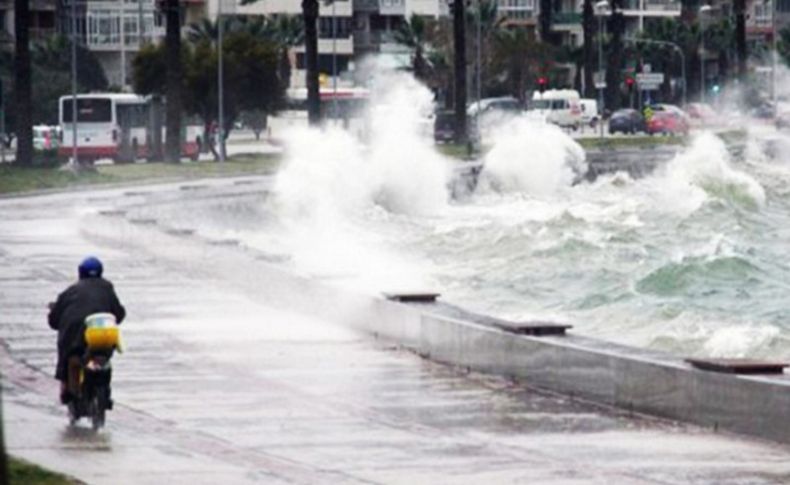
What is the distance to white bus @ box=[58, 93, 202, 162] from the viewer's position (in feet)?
270

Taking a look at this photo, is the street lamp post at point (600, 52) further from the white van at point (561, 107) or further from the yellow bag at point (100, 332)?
the yellow bag at point (100, 332)

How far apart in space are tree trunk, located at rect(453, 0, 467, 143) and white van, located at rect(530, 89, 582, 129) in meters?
17.0

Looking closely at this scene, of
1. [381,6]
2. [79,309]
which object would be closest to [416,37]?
Result: [381,6]

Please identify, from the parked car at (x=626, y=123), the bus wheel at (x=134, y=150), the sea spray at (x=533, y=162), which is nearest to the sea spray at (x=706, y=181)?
the sea spray at (x=533, y=162)

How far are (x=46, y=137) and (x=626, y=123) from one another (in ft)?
79.0

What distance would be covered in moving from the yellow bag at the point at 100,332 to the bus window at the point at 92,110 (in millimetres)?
64032

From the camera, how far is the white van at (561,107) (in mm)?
106794

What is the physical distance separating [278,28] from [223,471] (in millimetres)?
109300

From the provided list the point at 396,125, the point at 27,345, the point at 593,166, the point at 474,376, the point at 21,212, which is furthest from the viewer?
the point at 593,166

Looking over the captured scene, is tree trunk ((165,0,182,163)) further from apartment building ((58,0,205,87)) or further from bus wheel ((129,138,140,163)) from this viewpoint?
apartment building ((58,0,205,87))

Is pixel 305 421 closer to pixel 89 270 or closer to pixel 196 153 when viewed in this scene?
pixel 89 270

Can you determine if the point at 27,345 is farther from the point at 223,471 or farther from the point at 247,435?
the point at 223,471

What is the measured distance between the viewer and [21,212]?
166 feet

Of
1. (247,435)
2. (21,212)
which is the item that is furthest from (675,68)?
(247,435)
